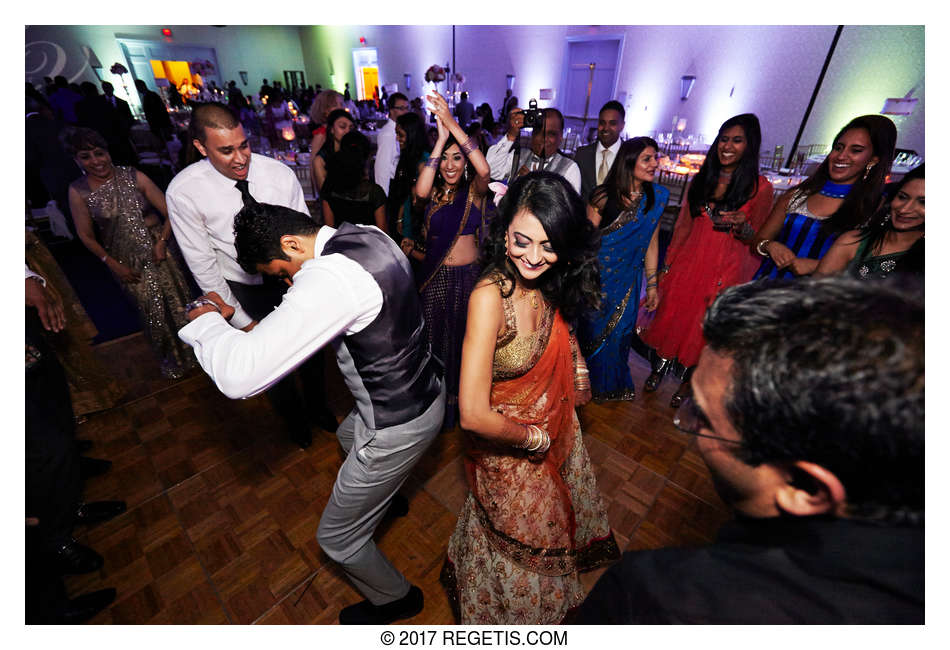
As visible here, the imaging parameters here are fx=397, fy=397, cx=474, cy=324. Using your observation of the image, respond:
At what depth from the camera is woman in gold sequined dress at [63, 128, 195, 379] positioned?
7.20 feet

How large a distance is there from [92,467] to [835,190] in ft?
13.2

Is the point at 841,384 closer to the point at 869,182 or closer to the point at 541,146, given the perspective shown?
the point at 869,182

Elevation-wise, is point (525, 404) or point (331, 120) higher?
point (331, 120)

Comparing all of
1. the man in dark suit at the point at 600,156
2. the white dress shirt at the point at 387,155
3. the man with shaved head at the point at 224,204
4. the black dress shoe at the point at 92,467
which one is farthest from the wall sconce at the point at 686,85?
the black dress shoe at the point at 92,467

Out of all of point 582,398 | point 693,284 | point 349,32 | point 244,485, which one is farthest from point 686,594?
point 349,32

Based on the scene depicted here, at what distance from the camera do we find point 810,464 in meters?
0.49

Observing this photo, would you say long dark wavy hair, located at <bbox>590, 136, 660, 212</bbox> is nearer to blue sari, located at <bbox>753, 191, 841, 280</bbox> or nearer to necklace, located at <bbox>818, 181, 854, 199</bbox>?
blue sari, located at <bbox>753, 191, 841, 280</bbox>

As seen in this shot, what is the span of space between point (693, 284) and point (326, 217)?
7.91 ft

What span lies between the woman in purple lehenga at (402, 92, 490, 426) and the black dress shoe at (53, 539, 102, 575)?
154 centimetres

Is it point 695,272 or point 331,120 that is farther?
point 331,120

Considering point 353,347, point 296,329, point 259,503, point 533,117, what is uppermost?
point 533,117

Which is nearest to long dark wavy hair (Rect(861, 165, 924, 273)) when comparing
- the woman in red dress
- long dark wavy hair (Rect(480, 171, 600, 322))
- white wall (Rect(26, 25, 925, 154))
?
the woman in red dress

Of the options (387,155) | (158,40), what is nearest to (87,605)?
(387,155)
